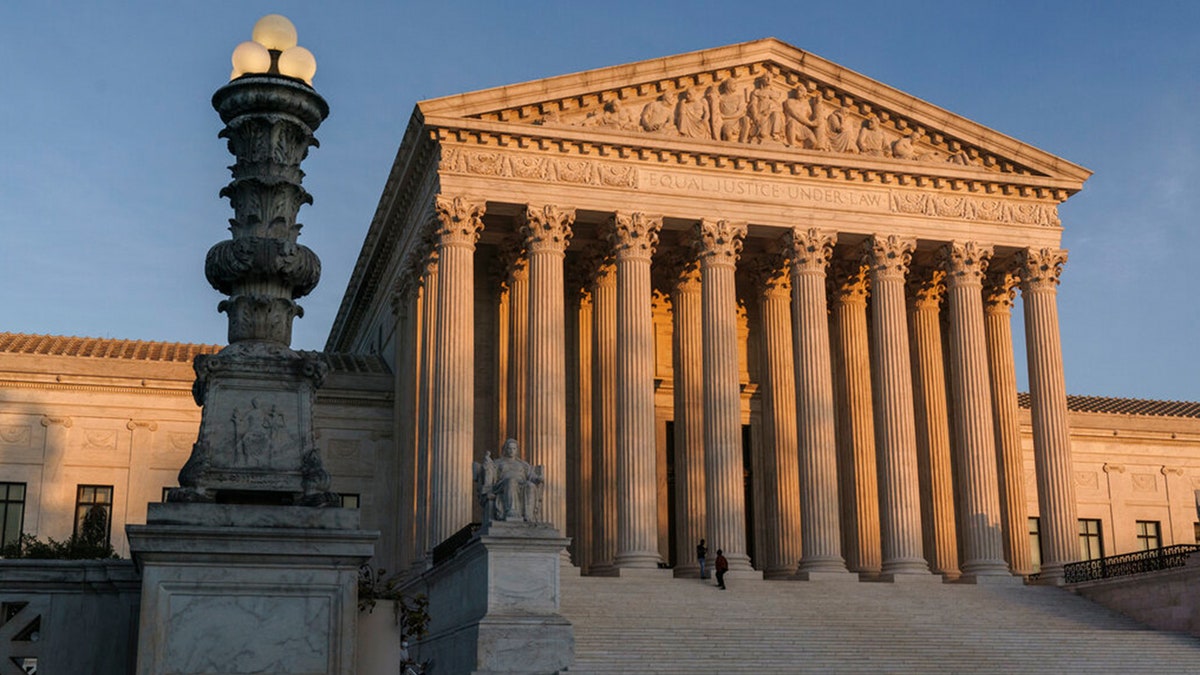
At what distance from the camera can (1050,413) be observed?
40938 millimetres

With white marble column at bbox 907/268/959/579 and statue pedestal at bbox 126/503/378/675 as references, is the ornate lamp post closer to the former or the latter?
statue pedestal at bbox 126/503/378/675

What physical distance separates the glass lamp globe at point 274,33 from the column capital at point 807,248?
29241mm

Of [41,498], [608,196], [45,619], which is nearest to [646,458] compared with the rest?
[608,196]

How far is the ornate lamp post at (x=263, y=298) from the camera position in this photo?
10.5m

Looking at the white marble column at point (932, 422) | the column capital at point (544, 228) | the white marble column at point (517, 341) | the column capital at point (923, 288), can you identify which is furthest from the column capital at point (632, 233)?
the column capital at point (923, 288)

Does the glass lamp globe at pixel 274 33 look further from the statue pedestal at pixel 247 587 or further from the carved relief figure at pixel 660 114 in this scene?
the carved relief figure at pixel 660 114

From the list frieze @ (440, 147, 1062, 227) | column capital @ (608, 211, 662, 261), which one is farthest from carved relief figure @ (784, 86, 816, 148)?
column capital @ (608, 211, 662, 261)

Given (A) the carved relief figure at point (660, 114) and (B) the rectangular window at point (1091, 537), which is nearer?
(A) the carved relief figure at point (660, 114)

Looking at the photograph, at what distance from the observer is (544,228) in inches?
1476

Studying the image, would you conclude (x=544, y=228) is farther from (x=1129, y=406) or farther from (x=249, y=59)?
(x=1129, y=406)

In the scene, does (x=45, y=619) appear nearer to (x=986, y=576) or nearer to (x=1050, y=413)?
(x=986, y=576)

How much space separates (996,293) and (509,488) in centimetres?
2418

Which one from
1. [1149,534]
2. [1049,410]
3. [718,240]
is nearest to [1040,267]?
[1049,410]

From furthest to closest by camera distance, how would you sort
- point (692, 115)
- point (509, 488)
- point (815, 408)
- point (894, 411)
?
point (692, 115)
point (894, 411)
point (815, 408)
point (509, 488)
